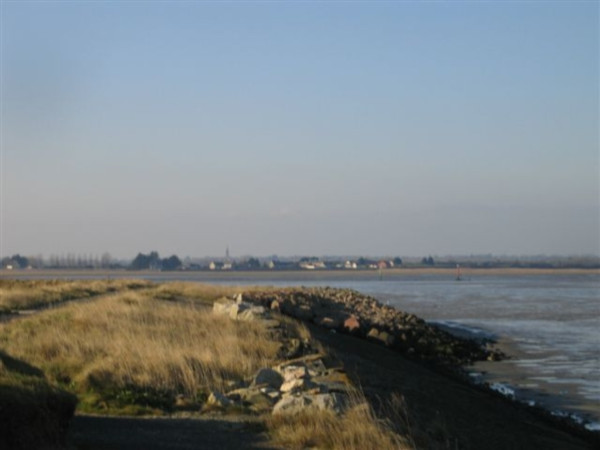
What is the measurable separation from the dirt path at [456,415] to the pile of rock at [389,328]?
790 cm

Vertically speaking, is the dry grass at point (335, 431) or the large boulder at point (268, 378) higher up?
the large boulder at point (268, 378)

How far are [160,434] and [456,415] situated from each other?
6.32 meters

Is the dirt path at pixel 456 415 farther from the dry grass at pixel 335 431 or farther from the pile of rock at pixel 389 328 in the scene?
Result: the pile of rock at pixel 389 328

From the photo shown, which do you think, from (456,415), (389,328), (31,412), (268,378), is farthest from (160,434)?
(389,328)

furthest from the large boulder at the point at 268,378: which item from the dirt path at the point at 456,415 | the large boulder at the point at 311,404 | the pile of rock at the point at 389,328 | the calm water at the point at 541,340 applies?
the pile of rock at the point at 389,328

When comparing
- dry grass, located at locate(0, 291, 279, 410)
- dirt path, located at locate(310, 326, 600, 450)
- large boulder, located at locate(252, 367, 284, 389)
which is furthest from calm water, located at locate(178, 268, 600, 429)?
dry grass, located at locate(0, 291, 279, 410)

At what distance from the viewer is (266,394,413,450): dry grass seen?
10836 millimetres

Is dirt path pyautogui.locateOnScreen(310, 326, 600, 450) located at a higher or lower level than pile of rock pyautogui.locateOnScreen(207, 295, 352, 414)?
lower

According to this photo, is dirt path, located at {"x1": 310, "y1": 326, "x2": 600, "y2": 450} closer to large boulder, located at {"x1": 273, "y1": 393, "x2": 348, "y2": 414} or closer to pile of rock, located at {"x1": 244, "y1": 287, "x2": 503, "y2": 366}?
large boulder, located at {"x1": 273, "y1": 393, "x2": 348, "y2": 414}

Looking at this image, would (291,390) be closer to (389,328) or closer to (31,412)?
(31,412)

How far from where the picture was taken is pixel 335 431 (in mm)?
11273

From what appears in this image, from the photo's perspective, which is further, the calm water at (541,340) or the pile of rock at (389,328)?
the pile of rock at (389,328)

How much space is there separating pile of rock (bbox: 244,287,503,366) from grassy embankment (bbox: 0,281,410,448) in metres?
7.58

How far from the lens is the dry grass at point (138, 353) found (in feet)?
48.7
